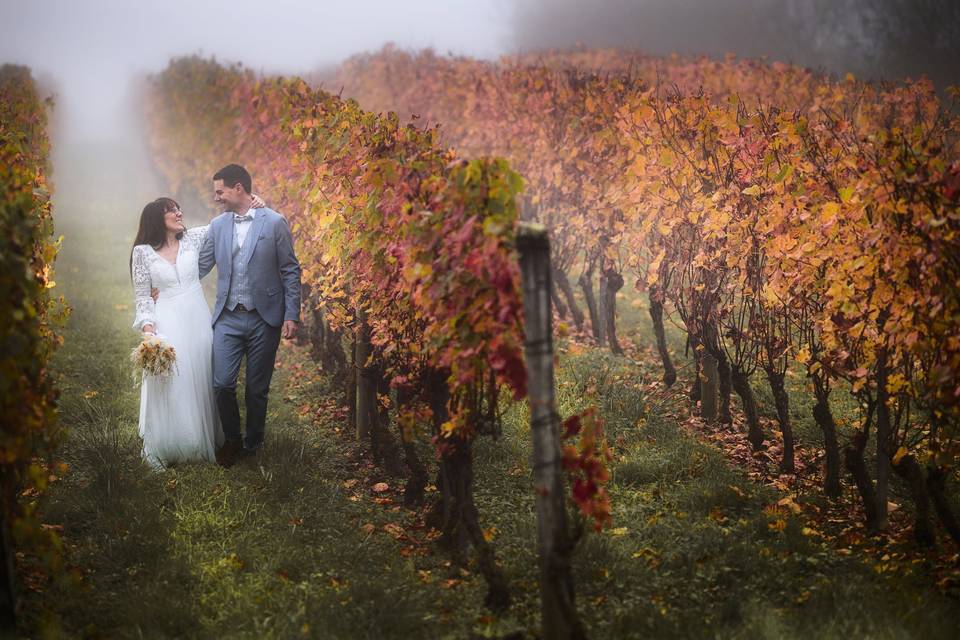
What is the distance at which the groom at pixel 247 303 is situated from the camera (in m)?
5.36

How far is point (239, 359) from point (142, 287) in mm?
837

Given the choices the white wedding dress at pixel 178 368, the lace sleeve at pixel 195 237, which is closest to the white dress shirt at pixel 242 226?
the lace sleeve at pixel 195 237

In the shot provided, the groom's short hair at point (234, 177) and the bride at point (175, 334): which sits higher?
the groom's short hair at point (234, 177)

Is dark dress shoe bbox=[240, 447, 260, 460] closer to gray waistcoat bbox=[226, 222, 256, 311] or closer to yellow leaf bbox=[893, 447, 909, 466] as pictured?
gray waistcoat bbox=[226, 222, 256, 311]

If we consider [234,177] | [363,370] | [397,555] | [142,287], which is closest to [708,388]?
[363,370]

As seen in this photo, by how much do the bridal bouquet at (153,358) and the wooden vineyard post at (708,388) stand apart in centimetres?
432

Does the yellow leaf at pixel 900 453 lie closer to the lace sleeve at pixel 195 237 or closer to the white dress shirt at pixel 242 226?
the white dress shirt at pixel 242 226

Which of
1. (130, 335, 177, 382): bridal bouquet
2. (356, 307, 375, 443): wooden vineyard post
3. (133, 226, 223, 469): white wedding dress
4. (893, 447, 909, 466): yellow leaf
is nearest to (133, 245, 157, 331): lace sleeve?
(133, 226, 223, 469): white wedding dress

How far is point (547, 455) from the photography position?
307cm

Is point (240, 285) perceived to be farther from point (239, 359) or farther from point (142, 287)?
point (142, 287)

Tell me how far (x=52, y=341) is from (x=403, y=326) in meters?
1.98

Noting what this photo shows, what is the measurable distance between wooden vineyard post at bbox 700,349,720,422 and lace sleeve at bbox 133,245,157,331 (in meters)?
4.47

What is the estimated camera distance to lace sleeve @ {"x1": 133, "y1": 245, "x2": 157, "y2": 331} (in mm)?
5352

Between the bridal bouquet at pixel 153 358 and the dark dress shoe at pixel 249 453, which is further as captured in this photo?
the dark dress shoe at pixel 249 453
